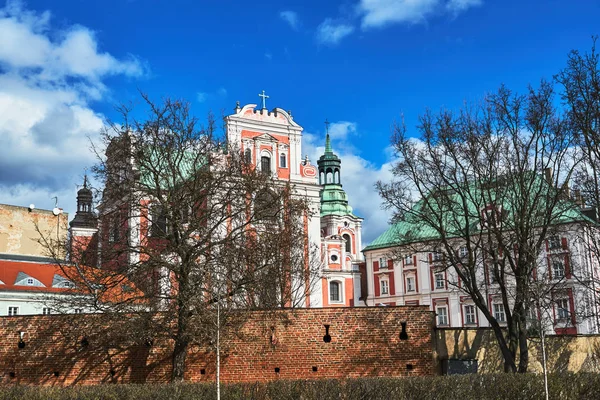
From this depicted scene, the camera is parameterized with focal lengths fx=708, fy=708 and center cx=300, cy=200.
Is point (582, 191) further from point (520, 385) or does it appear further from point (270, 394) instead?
point (270, 394)

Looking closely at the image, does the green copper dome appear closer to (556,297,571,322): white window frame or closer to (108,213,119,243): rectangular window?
(556,297,571,322): white window frame

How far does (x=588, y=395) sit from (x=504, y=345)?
583 cm

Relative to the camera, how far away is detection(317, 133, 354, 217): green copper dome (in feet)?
211

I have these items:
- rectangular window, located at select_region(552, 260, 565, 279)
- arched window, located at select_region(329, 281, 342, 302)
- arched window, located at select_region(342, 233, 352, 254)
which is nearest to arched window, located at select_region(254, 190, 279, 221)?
rectangular window, located at select_region(552, 260, 565, 279)

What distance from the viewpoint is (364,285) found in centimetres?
6291

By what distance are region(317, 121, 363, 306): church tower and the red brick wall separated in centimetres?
3199

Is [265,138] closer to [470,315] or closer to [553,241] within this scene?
[470,315]

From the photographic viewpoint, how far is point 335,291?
55.1 meters

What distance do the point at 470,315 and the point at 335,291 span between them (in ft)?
34.6

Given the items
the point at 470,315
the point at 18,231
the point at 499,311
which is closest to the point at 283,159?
the point at 470,315

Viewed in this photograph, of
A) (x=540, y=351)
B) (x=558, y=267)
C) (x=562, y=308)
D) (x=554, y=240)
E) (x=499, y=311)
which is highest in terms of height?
(x=554, y=240)

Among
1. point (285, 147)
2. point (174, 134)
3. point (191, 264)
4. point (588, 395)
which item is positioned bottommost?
point (588, 395)

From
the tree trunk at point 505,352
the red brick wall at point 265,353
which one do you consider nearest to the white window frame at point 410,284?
the tree trunk at point 505,352

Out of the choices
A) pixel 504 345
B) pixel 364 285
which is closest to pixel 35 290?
pixel 504 345
